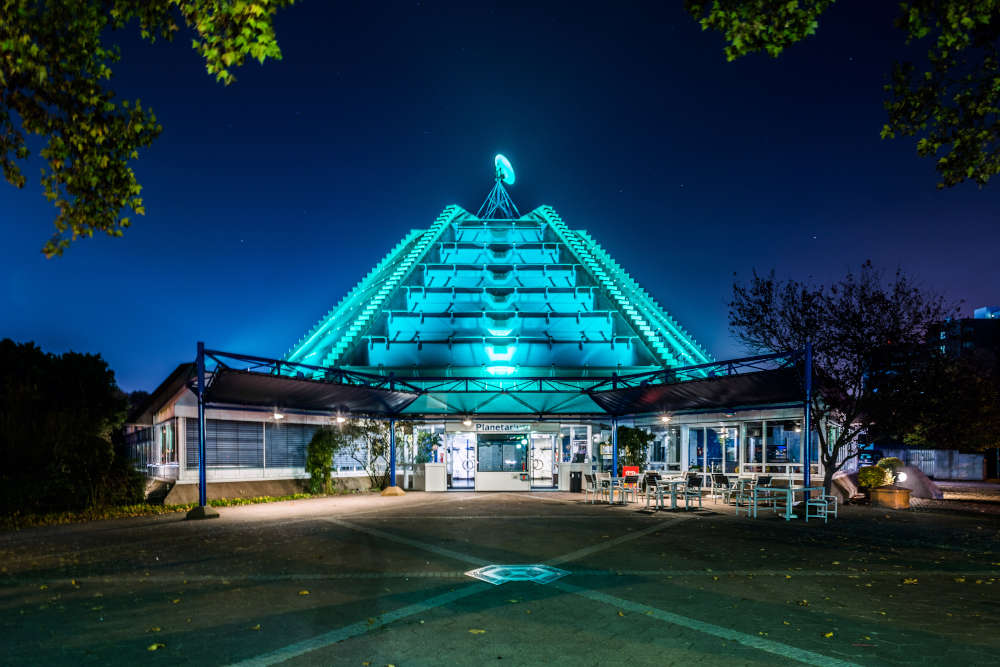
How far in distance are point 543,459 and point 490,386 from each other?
3.82 meters

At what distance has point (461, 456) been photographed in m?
26.6

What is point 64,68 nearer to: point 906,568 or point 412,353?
point 906,568

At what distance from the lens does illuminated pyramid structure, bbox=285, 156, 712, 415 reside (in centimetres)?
3550

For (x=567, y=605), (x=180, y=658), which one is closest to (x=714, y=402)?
(x=567, y=605)

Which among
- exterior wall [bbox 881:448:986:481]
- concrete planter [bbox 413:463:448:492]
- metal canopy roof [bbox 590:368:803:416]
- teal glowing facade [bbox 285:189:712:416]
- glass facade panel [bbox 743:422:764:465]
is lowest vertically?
exterior wall [bbox 881:448:986:481]

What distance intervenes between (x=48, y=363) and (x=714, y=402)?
61.8ft

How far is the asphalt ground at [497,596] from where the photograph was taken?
17.3ft

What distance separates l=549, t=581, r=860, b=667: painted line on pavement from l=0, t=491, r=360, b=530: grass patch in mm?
13815

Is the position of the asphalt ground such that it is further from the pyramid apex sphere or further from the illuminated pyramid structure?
the pyramid apex sphere

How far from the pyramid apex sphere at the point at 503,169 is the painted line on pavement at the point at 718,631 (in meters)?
57.2

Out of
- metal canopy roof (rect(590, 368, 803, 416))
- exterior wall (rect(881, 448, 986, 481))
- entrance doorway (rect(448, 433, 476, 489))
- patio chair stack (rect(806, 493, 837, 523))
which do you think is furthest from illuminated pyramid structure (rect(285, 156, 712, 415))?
exterior wall (rect(881, 448, 986, 481))

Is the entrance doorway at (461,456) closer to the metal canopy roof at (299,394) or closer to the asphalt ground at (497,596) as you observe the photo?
the metal canopy roof at (299,394)

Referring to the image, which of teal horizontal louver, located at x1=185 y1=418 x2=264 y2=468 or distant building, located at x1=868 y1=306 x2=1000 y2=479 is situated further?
teal horizontal louver, located at x1=185 y1=418 x2=264 y2=468

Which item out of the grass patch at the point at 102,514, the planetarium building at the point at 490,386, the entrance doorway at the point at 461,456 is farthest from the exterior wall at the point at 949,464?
the grass patch at the point at 102,514
